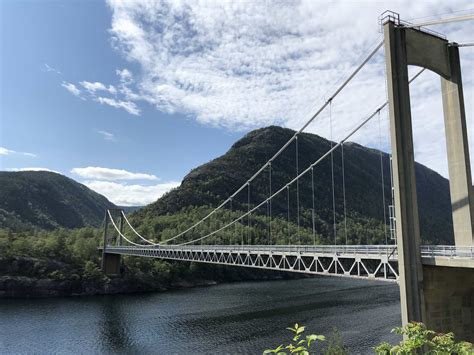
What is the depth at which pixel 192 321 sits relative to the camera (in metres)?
33.9

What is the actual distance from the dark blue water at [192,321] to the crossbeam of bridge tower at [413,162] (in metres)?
11.7

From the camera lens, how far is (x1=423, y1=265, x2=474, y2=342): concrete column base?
1392 centimetres

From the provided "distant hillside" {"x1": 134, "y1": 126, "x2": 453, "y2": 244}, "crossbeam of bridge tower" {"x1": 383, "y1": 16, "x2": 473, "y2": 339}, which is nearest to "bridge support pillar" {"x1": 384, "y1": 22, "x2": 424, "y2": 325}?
"crossbeam of bridge tower" {"x1": 383, "y1": 16, "x2": 473, "y2": 339}

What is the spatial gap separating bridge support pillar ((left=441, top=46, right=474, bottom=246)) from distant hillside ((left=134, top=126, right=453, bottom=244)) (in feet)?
292

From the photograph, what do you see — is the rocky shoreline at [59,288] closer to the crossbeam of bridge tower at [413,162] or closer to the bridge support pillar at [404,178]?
the bridge support pillar at [404,178]

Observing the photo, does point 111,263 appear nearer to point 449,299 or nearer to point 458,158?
point 449,299

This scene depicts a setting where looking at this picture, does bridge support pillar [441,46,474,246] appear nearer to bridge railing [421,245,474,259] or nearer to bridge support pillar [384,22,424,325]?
bridge railing [421,245,474,259]

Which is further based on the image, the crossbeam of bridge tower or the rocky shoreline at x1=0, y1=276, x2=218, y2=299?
the rocky shoreline at x1=0, y1=276, x2=218, y2=299

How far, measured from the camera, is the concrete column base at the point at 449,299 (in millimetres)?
13922

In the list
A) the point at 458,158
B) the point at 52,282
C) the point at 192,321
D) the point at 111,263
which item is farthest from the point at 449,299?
the point at 111,263

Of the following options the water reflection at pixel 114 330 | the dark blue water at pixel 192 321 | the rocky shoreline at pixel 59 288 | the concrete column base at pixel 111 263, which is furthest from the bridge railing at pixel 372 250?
the concrete column base at pixel 111 263

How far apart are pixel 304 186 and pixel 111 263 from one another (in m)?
87.7

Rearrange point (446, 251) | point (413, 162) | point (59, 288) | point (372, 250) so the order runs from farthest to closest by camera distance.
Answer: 1. point (59, 288)
2. point (372, 250)
3. point (413, 162)
4. point (446, 251)

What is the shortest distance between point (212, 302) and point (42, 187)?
153 meters
